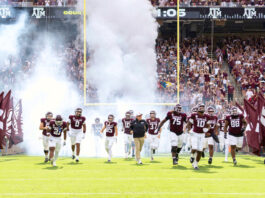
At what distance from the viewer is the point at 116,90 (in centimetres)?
2181

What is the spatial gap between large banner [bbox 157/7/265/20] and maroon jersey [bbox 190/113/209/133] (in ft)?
44.8

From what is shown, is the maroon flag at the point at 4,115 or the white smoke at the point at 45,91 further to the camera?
the white smoke at the point at 45,91

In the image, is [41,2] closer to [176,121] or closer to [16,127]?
[16,127]

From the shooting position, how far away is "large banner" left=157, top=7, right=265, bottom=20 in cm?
2436

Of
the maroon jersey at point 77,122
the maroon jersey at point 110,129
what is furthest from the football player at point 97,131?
the maroon jersey at point 77,122

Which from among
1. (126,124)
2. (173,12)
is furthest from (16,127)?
(173,12)

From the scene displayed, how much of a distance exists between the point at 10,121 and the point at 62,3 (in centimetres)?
954

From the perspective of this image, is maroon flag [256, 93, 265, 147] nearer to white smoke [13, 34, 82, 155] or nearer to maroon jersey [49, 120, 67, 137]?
maroon jersey [49, 120, 67, 137]

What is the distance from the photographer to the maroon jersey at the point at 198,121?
11.3 m

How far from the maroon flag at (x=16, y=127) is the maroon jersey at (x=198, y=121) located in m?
7.59

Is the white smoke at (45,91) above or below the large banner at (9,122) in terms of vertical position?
above

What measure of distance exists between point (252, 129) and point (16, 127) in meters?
8.13

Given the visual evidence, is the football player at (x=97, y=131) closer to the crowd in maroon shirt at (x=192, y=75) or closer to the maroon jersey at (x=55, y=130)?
the crowd in maroon shirt at (x=192, y=75)

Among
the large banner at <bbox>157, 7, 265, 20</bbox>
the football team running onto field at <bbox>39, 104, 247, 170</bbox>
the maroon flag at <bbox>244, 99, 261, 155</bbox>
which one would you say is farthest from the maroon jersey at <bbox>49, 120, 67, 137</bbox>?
the large banner at <bbox>157, 7, 265, 20</bbox>
